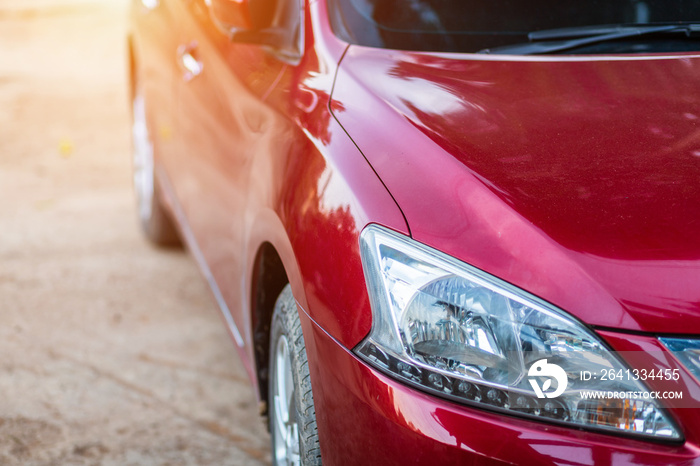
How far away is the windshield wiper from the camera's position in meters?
2.10

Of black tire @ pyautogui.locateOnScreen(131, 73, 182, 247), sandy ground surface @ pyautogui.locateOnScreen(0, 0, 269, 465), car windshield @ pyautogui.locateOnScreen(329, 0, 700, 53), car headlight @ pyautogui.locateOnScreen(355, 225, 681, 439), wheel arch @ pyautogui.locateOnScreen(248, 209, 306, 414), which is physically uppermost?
car windshield @ pyautogui.locateOnScreen(329, 0, 700, 53)

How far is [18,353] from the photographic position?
315 centimetres

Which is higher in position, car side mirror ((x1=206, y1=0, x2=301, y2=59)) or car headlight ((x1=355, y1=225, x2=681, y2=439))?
car side mirror ((x1=206, y1=0, x2=301, y2=59))

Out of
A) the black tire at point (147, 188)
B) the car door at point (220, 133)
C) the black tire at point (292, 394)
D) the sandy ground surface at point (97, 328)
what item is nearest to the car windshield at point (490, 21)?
the car door at point (220, 133)

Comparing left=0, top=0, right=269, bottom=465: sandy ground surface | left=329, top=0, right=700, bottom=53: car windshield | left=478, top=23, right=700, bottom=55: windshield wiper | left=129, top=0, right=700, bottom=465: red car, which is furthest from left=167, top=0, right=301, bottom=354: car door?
left=478, top=23, right=700, bottom=55: windshield wiper

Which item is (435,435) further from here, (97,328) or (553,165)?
(97,328)

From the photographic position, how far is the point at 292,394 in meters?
1.89

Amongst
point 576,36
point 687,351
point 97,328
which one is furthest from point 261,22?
point 97,328

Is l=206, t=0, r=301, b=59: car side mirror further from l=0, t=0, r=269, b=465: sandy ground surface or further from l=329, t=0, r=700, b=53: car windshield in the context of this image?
l=0, t=0, r=269, b=465: sandy ground surface

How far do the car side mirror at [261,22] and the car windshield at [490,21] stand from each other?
0.15 meters

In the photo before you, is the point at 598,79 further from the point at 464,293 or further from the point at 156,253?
the point at 156,253

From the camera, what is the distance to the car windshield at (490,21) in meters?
2.09

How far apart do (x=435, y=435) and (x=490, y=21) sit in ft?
4.34

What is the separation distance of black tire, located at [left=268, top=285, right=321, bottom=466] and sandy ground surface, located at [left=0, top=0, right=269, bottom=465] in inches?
20.1
